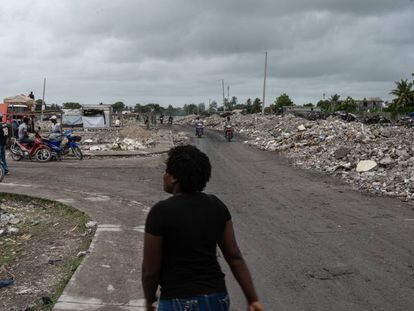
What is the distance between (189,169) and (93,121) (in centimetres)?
4073

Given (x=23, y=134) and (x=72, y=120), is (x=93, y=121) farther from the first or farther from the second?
(x=23, y=134)

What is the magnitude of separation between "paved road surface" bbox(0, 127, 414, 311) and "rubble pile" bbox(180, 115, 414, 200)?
1.06m

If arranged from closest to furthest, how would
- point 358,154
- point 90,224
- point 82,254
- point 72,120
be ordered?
point 82,254 → point 90,224 → point 358,154 → point 72,120

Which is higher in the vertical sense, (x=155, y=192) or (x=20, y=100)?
(x=20, y=100)

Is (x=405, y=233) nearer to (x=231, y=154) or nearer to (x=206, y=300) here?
(x=206, y=300)

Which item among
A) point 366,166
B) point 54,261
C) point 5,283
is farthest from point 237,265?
point 366,166

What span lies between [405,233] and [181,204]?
22.8 feet

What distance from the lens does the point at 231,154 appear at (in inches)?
980

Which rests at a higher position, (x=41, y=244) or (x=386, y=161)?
(x=386, y=161)

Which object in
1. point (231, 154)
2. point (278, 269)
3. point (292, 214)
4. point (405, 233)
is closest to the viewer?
point (278, 269)

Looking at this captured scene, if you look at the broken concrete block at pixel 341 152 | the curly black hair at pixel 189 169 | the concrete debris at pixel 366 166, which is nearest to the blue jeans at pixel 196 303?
the curly black hair at pixel 189 169

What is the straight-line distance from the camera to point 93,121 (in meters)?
42.4

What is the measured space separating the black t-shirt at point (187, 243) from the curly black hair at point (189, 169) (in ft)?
0.23

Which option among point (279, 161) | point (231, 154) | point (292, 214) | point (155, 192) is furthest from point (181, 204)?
point (231, 154)
